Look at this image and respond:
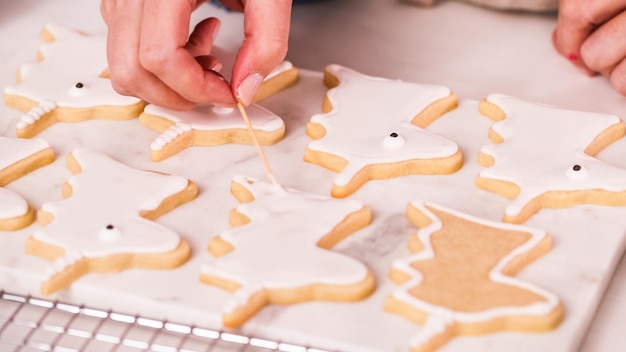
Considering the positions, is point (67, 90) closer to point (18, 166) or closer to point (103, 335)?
point (18, 166)

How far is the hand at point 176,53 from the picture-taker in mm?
1177

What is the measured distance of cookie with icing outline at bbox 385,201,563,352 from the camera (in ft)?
3.20

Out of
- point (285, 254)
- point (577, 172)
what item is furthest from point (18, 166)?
point (577, 172)

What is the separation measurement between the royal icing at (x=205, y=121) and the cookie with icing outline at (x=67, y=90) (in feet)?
0.21

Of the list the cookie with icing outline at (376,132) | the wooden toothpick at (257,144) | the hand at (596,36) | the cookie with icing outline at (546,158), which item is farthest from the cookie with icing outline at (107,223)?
the hand at (596,36)

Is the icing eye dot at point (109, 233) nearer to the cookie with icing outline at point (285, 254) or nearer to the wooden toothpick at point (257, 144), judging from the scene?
the cookie with icing outline at point (285, 254)

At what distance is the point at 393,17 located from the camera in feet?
5.82

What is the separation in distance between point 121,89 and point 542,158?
0.61 metres

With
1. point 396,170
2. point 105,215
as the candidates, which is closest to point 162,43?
point 105,215

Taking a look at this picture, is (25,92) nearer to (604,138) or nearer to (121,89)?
(121,89)

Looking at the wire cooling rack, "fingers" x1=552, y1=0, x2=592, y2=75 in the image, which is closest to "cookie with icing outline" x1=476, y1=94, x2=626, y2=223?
"fingers" x1=552, y1=0, x2=592, y2=75

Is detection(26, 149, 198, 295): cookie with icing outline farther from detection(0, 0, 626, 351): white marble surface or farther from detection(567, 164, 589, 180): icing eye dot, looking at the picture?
detection(567, 164, 589, 180): icing eye dot

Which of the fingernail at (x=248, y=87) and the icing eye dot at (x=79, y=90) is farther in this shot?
the icing eye dot at (x=79, y=90)

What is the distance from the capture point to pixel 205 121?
1.35m
